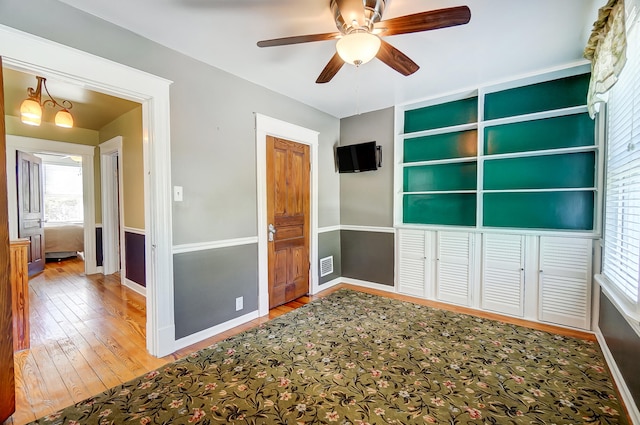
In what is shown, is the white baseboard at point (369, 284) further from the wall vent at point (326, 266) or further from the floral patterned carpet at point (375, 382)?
the floral patterned carpet at point (375, 382)

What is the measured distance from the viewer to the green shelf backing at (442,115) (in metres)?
3.52

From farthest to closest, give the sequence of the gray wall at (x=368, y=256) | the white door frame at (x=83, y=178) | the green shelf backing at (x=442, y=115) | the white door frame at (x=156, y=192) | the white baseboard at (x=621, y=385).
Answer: the white door frame at (x=83, y=178) < the gray wall at (x=368, y=256) < the green shelf backing at (x=442, y=115) < the white door frame at (x=156, y=192) < the white baseboard at (x=621, y=385)

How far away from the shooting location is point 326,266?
13.8ft

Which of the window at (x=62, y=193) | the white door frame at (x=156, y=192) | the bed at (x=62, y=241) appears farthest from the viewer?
the window at (x=62, y=193)

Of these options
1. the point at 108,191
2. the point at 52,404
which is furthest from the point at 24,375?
the point at 108,191

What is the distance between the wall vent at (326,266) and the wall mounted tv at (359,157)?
4.53 ft

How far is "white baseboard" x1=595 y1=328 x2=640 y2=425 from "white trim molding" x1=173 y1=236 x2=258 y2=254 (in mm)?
3087

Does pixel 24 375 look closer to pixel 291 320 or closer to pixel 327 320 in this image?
pixel 291 320

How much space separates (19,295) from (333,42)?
3518 mm

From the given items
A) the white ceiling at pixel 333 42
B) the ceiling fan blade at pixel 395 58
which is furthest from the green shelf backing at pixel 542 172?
the ceiling fan blade at pixel 395 58

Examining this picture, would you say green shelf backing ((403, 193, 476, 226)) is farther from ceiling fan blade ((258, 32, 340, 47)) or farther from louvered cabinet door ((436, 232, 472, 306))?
ceiling fan blade ((258, 32, 340, 47))

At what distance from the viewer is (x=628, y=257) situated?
1.90 metres

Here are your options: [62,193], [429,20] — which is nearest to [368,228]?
[429,20]

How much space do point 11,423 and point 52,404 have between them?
0.60 ft
